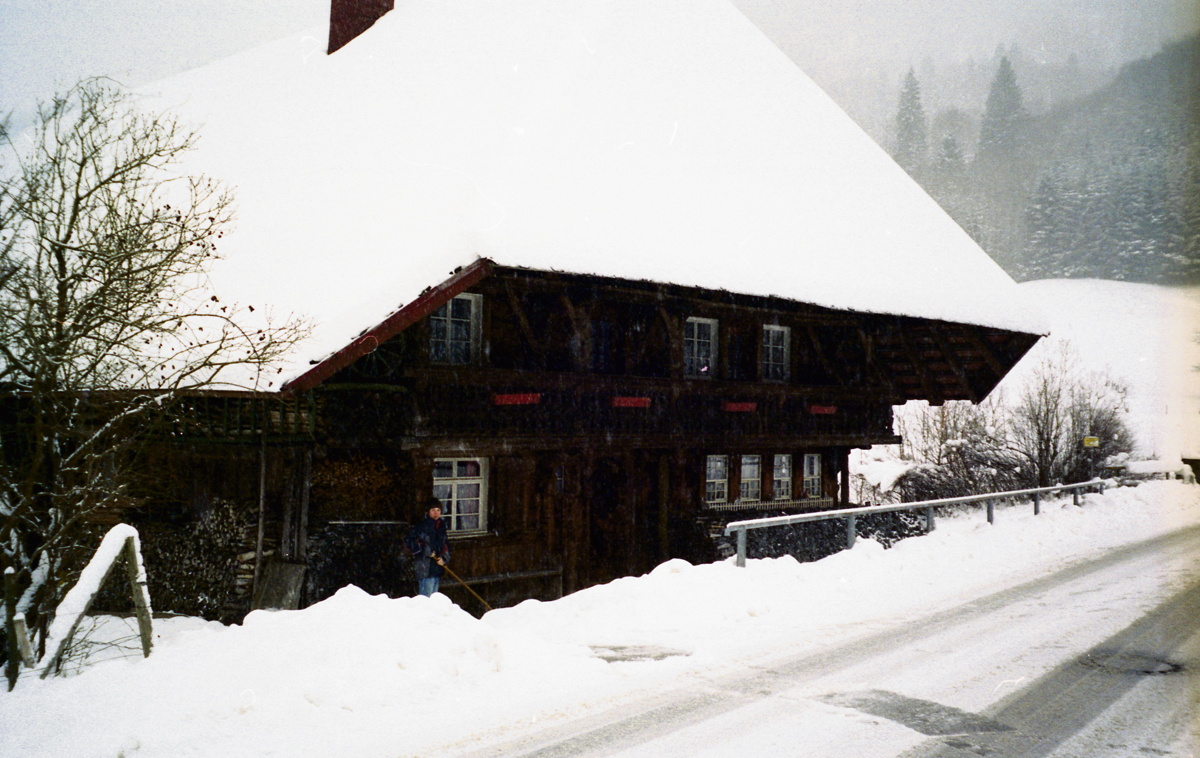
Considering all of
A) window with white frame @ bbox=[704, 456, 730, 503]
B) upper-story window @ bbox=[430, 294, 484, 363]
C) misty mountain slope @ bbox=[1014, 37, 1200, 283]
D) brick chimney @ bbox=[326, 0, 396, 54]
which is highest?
misty mountain slope @ bbox=[1014, 37, 1200, 283]

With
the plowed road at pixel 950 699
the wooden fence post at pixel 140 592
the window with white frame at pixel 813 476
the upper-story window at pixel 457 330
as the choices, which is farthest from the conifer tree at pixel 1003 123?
the wooden fence post at pixel 140 592

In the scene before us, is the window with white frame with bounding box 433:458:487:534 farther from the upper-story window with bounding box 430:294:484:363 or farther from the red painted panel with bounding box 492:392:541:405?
the upper-story window with bounding box 430:294:484:363

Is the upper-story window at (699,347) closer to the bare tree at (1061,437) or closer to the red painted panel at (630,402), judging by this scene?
the red painted panel at (630,402)

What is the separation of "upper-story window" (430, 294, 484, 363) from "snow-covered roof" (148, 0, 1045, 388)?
47.3 inches

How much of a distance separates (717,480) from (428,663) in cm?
1084

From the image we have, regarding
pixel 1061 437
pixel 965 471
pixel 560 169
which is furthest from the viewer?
pixel 1061 437

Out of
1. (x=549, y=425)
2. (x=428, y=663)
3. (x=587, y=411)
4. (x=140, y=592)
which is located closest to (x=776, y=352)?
(x=587, y=411)

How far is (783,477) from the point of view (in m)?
18.8

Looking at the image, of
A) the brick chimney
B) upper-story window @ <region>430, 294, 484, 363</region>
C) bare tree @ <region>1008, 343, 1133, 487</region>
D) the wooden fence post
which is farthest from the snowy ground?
bare tree @ <region>1008, 343, 1133, 487</region>

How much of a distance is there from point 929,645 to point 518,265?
591cm

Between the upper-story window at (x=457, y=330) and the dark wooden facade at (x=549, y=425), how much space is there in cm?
2

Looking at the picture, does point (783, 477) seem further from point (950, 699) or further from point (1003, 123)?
point (1003, 123)

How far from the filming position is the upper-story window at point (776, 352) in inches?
687

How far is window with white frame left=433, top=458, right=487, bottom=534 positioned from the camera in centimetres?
1299
